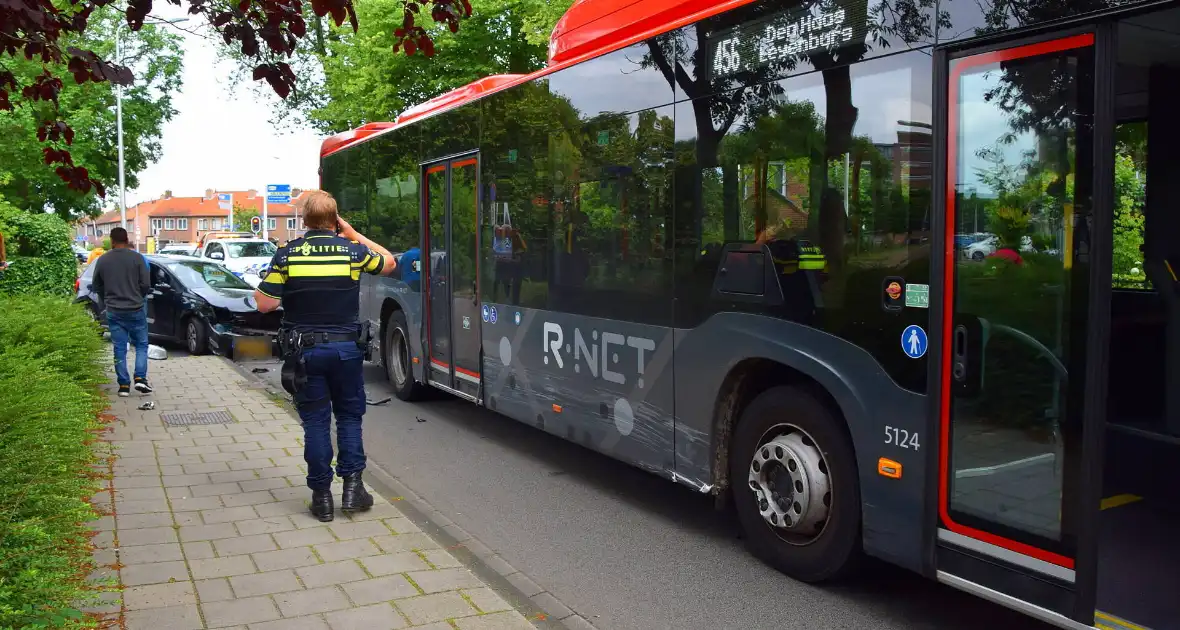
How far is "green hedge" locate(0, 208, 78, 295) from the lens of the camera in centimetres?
1614

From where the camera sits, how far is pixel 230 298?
14.9 m

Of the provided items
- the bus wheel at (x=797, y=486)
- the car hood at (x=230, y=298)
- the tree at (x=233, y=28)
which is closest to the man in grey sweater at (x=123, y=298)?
the car hood at (x=230, y=298)

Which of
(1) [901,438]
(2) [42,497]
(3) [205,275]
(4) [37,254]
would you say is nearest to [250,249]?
(4) [37,254]

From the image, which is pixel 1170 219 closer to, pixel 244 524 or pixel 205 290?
pixel 244 524

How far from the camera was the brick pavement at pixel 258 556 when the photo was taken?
14.3 feet

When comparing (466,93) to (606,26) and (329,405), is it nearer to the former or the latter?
(606,26)

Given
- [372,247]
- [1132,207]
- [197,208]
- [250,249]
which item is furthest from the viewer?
[197,208]

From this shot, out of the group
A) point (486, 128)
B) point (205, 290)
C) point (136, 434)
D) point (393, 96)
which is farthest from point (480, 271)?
point (393, 96)

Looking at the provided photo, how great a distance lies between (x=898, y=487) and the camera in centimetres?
427

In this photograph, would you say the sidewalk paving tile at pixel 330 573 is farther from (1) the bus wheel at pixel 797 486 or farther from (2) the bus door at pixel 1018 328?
(2) the bus door at pixel 1018 328

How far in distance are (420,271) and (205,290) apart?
6566mm

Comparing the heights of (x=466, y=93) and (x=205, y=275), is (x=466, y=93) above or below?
above

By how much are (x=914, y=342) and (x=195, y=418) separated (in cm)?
725

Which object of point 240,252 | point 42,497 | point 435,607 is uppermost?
point 240,252
